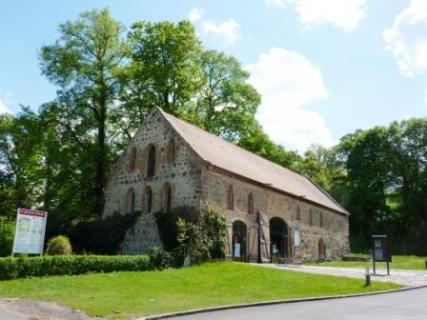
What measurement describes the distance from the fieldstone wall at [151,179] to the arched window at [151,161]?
229 millimetres

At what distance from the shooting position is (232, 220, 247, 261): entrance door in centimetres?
2931

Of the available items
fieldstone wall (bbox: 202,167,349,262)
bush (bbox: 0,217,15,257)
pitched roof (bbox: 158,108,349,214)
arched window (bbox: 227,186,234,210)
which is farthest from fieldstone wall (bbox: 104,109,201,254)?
bush (bbox: 0,217,15,257)

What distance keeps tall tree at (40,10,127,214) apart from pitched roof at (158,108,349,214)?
1063 centimetres

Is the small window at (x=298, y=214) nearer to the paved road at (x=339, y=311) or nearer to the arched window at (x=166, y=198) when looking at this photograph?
the arched window at (x=166, y=198)

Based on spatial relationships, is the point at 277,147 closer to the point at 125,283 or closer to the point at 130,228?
the point at 130,228

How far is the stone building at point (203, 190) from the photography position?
94.6 ft

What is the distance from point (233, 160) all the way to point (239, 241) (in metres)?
6.37

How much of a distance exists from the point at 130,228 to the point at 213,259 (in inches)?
270

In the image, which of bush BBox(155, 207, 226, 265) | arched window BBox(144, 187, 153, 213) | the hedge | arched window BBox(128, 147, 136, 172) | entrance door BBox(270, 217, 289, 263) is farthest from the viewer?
entrance door BBox(270, 217, 289, 263)

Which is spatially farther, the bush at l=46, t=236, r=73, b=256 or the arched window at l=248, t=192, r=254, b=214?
the arched window at l=248, t=192, r=254, b=214

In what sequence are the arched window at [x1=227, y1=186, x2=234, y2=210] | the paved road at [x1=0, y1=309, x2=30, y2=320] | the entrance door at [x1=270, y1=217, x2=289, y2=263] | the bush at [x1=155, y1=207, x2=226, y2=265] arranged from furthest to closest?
the entrance door at [x1=270, y1=217, x2=289, y2=263], the arched window at [x1=227, y1=186, x2=234, y2=210], the bush at [x1=155, y1=207, x2=226, y2=265], the paved road at [x1=0, y1=309, x2=30, y2=320]

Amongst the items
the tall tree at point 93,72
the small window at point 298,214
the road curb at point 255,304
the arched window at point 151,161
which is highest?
the tall tree at point 93,72

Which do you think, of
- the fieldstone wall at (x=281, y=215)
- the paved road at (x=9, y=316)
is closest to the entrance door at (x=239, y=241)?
the fieldstone wall at (x=281, y=215)

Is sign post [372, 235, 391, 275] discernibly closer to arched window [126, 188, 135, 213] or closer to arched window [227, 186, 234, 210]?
arched window [227, 186, 234, 210]
